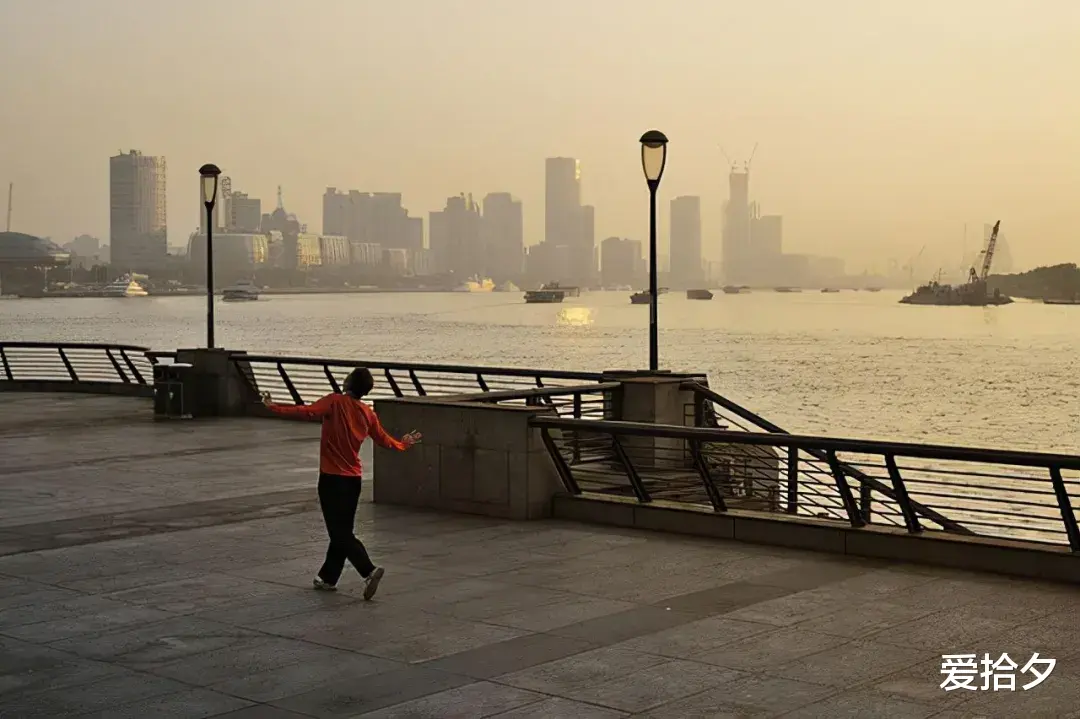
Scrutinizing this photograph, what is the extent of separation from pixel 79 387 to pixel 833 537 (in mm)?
25790

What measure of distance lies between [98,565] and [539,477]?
14.6ft

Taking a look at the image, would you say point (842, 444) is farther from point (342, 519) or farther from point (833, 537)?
point (342, 519)

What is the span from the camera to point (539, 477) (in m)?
14.5

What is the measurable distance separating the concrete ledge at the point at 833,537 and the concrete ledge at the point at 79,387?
19.7 metres

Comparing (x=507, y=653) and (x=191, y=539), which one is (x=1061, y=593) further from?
(x=191, y=539)

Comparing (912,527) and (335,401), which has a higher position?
(335,401)

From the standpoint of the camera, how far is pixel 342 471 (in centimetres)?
1101

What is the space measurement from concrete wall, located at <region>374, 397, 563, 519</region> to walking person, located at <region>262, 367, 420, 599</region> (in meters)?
3.43

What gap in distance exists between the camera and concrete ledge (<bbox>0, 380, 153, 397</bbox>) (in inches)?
1272

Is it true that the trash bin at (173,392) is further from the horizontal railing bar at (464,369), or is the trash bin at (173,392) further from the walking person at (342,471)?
the walking person at (342,471)

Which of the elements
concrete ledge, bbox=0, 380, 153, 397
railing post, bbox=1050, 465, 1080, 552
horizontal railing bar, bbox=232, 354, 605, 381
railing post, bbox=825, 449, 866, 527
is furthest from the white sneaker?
concrete ledge, bbox=0, 380, 153, 397

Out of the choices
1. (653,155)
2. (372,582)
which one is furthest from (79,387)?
(372,582)

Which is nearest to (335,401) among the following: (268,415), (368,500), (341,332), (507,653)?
(507,653)

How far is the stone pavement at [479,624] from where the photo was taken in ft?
26.4
